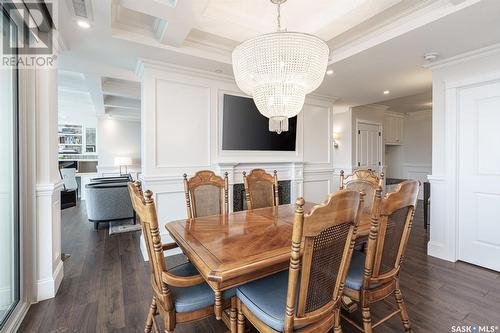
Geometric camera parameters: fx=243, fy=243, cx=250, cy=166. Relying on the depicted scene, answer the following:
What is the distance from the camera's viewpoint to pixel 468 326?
5.90ft

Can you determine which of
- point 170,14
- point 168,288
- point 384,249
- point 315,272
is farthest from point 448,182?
point 170,14

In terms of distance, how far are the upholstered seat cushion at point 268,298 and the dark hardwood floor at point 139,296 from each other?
0.64 meters

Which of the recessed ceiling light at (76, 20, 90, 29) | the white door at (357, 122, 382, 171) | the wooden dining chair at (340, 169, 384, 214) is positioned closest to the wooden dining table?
the wooden dining chair at (340, 169, 384, 214)

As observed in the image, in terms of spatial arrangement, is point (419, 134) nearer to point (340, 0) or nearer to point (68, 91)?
point (340, 0)


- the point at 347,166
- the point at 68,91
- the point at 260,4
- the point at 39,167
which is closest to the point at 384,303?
the point at 260,4

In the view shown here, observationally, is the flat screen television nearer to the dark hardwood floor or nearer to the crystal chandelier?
the crystal chandelier

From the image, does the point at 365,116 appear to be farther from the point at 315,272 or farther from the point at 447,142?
the point at 315,272

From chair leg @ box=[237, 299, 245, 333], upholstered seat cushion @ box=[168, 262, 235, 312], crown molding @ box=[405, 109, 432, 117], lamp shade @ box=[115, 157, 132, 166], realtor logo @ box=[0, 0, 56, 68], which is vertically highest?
crown molding @ box=[405, 109, 432, 117]

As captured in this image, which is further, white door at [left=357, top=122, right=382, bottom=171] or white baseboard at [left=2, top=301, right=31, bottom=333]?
white door at [left=357, top=122, right=382, bottom=171]

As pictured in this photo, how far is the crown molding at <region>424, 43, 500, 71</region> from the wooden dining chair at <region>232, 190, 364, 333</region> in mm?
2993

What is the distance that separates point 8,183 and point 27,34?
1.26 meters

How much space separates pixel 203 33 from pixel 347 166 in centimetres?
444

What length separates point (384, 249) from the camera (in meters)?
1.47

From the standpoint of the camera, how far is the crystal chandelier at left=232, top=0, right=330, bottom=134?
170cm
